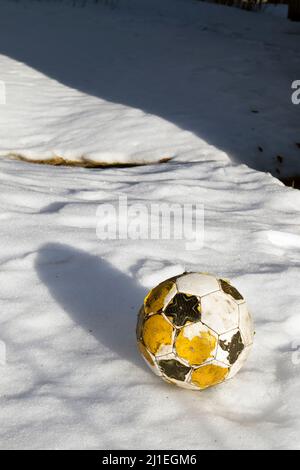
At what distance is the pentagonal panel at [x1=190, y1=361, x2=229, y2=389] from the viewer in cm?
251

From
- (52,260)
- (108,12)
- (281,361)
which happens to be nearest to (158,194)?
(52,260)

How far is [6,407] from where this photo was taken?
2.42 m

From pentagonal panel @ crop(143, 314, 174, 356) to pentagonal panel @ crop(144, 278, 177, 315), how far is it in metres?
0.04

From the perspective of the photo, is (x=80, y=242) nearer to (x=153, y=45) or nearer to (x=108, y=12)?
(x=153, y=45)

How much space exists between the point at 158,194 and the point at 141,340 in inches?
87.7

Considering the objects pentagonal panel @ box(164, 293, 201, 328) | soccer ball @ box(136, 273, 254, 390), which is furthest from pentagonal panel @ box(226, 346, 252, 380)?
pentagonal panel @ box(164, 293, 201, 328)

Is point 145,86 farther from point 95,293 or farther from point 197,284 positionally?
point 197,284

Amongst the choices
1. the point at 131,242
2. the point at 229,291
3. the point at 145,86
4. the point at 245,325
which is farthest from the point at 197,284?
the point at 145,86

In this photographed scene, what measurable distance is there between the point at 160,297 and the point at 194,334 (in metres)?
0.22

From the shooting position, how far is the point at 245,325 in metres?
2.62

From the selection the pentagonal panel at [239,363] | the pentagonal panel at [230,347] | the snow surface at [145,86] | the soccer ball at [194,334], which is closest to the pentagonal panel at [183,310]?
the soccer ball at [194,334]

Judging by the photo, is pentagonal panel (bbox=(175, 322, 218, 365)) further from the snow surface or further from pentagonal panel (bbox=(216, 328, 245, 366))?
the snow surface

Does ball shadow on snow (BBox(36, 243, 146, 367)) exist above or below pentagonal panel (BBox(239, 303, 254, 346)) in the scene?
below

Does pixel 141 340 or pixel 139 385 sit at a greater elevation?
pixel 141 340
